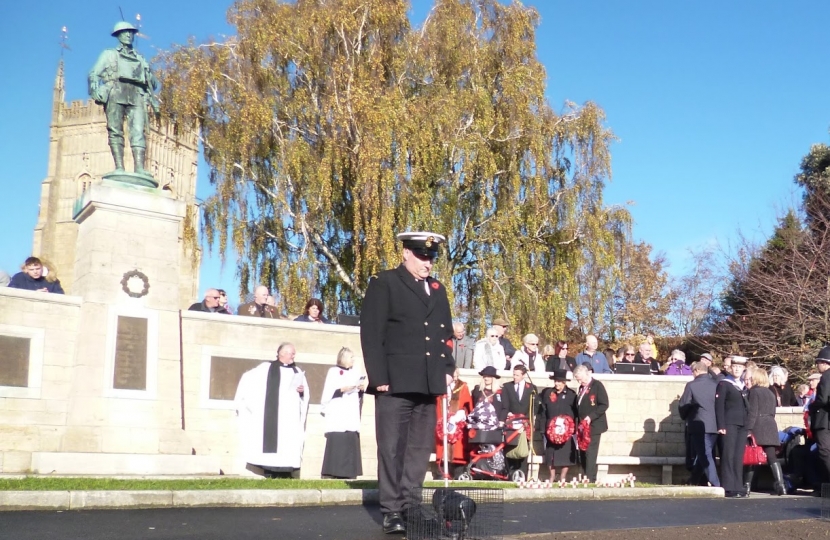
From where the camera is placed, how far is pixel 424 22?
30797mm

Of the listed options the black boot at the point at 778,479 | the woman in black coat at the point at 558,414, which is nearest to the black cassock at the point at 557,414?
the woman in black coat at the point at 558,414

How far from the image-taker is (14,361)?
48.6ft

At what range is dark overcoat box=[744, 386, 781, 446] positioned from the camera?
55.2ft

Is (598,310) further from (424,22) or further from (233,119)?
(233,119)

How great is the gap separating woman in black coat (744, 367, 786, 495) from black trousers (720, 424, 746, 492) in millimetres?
440

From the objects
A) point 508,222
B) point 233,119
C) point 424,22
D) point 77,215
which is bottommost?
point 77,215

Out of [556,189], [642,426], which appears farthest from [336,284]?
[642,426]

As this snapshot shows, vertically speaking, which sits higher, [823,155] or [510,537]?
[823,155]

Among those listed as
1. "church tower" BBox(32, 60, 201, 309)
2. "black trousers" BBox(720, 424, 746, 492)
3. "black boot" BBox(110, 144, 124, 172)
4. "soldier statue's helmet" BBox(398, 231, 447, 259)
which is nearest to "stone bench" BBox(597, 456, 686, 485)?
"black trousers" BBox(720, 424, 746, 492)

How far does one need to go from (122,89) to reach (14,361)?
4185 mm

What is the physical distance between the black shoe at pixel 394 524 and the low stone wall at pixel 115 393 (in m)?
6.71

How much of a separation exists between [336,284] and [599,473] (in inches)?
477

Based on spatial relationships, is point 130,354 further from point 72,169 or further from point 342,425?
point 72,169

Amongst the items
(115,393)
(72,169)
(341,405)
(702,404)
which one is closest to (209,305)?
(115,393)
